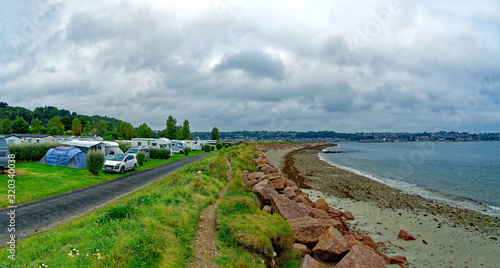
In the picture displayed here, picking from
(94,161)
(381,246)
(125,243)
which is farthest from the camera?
(94,161)

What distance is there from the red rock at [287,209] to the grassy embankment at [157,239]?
1209 mm

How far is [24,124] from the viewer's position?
295 ft

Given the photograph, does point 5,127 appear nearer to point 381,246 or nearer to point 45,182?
point 45,182

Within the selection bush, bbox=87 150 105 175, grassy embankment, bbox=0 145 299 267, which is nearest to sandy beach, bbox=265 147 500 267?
grassy embankment, bbox=0 145 299 267

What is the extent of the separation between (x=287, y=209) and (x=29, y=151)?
30.8 meters

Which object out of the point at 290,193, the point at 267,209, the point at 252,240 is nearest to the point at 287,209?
the point at 267,209

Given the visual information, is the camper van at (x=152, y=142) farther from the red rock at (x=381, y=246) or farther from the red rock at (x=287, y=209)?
the red rock at (x=381, y=246)

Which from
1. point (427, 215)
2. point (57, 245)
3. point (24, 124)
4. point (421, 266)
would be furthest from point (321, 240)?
point (24, 124)

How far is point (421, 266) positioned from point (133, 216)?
1124cm

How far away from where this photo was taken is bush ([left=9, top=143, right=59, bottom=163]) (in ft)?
90.9

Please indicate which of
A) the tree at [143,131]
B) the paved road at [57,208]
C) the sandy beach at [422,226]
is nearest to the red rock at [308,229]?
the sandy beach at [422,226]

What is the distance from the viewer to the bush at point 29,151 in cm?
2772

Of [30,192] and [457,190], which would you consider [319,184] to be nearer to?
[457,190]

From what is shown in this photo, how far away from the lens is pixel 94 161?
23672 mm
